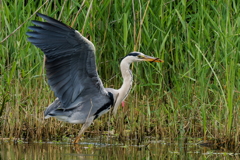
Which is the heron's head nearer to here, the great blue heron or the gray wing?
the great blue heron

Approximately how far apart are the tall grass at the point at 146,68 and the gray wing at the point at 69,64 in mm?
304

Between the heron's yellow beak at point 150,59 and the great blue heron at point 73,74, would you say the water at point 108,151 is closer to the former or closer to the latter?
the great blue heron at point 73,74

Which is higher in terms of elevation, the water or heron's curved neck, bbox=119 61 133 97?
heron's curved neck, bbox=119 61 133 97

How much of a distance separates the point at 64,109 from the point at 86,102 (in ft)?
0.99

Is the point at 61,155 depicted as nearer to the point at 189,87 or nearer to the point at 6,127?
the point at 6,127

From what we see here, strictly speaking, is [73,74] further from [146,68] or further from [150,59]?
[146,68]

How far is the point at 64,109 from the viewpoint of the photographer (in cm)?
601

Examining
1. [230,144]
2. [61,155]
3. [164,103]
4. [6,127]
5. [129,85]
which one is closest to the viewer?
[61,155]

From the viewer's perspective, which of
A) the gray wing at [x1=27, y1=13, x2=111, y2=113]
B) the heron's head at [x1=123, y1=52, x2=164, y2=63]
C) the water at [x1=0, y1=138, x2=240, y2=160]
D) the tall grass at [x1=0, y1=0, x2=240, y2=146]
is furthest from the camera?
the heron's head at [x1=123, y1=52, x2=164, y2=63]

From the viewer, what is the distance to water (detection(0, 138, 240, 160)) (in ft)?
15.7

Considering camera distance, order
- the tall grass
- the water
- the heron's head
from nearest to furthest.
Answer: the water < the tall grass < the heron's head

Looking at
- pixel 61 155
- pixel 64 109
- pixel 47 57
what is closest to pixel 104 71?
pixel 64 109

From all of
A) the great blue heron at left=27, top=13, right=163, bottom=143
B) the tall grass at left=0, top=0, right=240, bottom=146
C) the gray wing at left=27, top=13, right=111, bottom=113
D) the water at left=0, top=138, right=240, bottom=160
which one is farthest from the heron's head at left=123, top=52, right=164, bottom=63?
the water at left=0, top=138, right=240, bottom=160

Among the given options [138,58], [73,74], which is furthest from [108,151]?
[138,58]
